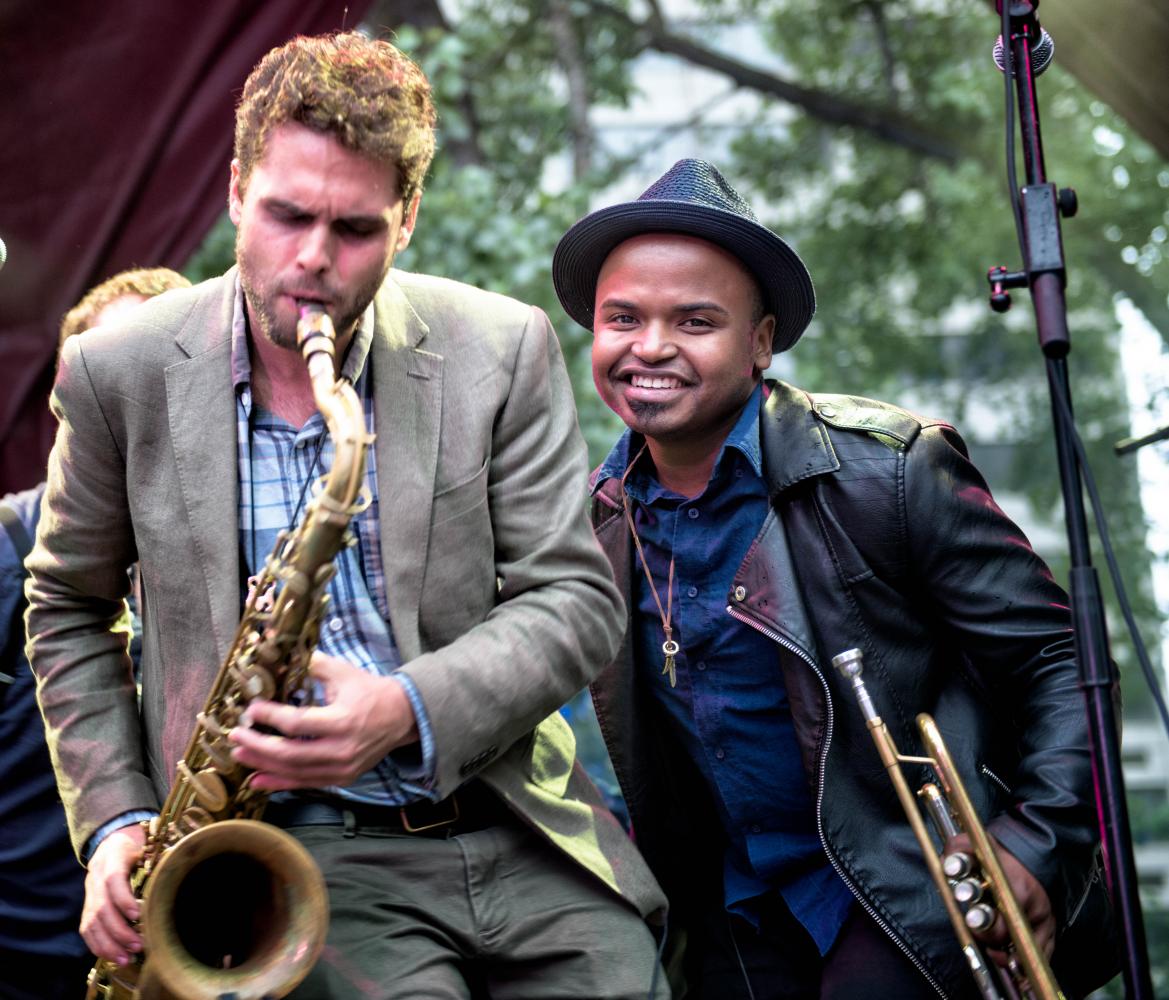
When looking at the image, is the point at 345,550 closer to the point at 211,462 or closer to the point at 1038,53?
the point at 211,462

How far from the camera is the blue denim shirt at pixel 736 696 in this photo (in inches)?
129

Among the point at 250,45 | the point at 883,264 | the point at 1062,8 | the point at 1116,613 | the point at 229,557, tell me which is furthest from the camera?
the point at 883,264

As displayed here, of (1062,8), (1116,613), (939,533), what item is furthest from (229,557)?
(1116,613)

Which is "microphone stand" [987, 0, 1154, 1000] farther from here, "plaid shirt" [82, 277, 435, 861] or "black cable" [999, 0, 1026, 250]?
"plaid shirt" [82, 277, 435, 861]

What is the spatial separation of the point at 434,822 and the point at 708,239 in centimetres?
157

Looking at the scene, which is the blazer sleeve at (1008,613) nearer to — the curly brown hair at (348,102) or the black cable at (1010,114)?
the black cable at (1010,114)

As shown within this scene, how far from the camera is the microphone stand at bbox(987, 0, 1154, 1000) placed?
2.28 meters

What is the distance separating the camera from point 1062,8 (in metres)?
4.61

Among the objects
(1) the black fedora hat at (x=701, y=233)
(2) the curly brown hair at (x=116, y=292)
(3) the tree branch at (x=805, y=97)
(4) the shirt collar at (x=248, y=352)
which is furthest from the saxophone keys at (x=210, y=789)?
(3) the tree branch at (x=805, y=97)

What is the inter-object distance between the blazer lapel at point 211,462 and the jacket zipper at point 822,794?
116cm

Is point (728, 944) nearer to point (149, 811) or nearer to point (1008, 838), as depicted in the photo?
point (1008, 838)

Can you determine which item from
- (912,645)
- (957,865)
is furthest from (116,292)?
(957,865)

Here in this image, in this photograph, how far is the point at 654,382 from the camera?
3.36 metres

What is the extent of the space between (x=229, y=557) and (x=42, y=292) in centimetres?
259
